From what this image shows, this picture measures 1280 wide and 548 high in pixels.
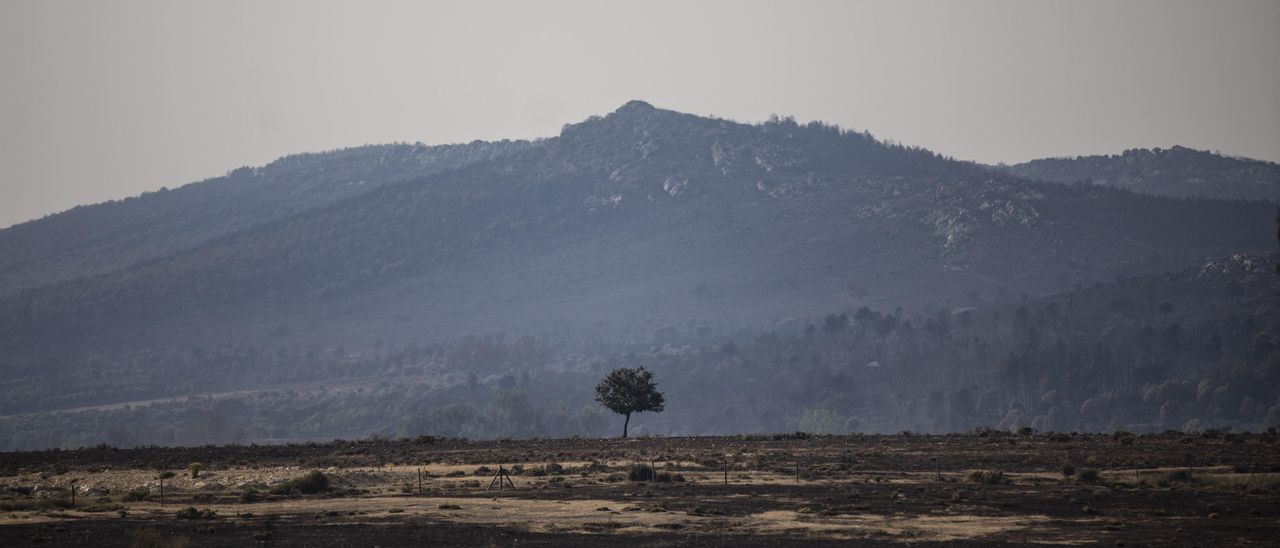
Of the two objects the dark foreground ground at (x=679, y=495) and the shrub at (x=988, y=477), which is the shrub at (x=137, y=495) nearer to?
the dark foreground ground at (x=679, y=495)

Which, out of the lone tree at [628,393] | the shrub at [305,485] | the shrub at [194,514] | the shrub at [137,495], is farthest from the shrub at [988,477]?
the lone tree at [628,393]

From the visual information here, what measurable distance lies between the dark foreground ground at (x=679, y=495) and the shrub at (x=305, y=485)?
91 mm

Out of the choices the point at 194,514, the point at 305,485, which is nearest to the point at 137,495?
the point at 305,485

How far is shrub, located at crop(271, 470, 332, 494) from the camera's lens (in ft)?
193

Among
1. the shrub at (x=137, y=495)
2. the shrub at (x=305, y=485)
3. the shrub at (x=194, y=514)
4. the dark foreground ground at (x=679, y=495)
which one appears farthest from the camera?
the shrub at (x=305, y=485)

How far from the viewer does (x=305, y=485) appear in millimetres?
59219

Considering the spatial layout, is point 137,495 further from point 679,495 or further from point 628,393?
point 628,393

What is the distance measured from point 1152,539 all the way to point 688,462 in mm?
31072

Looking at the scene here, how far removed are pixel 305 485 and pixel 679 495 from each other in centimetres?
1562

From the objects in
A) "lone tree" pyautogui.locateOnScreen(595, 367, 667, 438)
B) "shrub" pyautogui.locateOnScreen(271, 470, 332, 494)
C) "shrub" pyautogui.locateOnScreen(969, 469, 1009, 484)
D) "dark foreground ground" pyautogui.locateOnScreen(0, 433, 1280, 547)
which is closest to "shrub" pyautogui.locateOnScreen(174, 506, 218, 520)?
"dark foreground ground" pyautogui.locateOnScreen(0, 433, 1280, 547)

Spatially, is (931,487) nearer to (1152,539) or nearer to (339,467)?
(1152,539)

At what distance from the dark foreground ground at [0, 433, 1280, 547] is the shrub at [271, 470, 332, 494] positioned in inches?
3.6

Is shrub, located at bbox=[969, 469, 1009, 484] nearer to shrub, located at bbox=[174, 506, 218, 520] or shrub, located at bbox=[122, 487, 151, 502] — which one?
shrub, located at bbox=[174, 506, 218, 520]

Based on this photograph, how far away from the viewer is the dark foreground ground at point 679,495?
43.8 m
